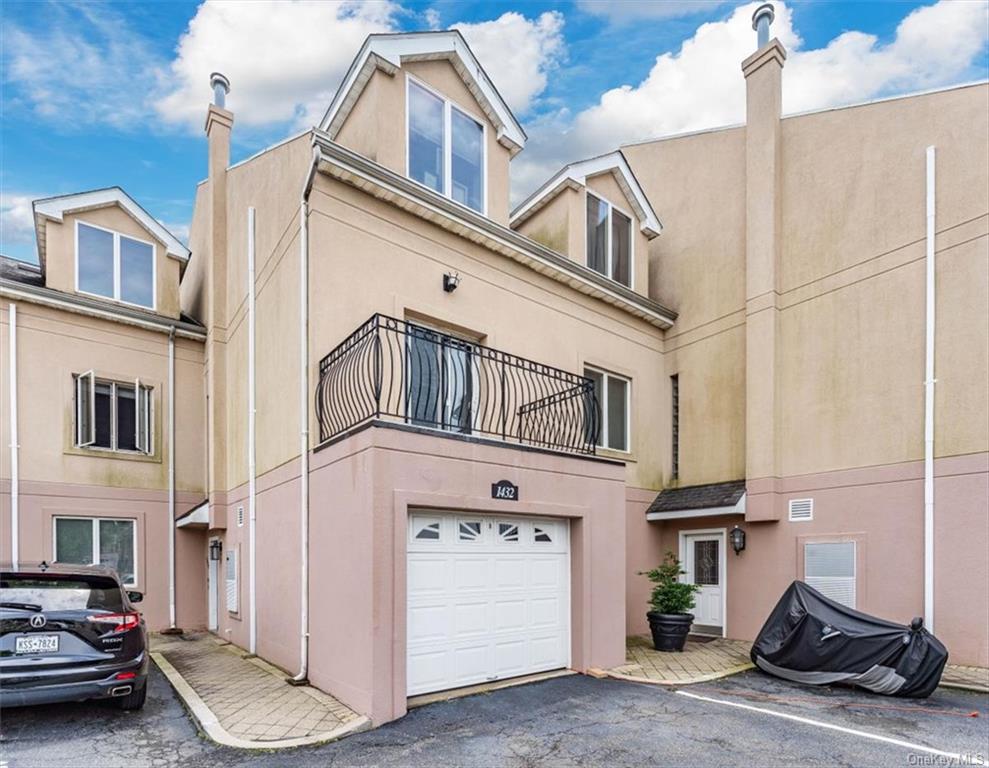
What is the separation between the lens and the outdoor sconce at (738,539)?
10227mm

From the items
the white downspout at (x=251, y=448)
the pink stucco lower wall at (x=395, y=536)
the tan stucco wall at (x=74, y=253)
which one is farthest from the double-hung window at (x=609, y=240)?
the tan stucco wall at (x=74, y=253)

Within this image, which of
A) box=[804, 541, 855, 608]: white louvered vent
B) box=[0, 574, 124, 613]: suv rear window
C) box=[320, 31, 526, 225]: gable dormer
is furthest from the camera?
box=[804, 541, 855, 608]: white louvered vent

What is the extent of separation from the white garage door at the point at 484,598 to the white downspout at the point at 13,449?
774 cm

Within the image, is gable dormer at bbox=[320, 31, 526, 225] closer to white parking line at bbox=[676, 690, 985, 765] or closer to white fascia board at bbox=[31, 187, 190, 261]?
white fascia board at bbox=[31, 187, 190, 261]

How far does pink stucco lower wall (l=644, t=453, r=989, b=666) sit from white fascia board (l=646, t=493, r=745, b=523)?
0.45 metres

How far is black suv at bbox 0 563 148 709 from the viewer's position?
493cm

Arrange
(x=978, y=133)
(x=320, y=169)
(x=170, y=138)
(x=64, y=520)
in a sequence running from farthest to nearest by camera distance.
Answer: (x=170, y=138) < (x=64, y=520) < (x=978, y=133) < (x=320, y=169)

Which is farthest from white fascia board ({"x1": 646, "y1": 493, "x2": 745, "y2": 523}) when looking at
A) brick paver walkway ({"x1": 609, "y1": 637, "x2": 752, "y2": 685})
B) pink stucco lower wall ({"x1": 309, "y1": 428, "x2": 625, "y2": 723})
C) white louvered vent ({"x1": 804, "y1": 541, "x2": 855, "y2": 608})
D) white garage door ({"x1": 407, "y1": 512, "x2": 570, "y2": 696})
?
white garage door ({"x1": 407, "y1": 512, "x2": 570, "y2": 696})

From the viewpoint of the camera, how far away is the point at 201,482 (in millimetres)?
11891

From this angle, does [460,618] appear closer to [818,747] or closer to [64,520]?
[818,747]

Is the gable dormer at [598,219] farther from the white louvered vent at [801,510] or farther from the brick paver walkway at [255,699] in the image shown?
the brick paver walkway at [255,699]

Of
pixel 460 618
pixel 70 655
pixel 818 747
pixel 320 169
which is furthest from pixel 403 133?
pixel 818 747

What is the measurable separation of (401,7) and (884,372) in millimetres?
10389

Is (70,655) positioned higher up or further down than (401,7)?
further down
